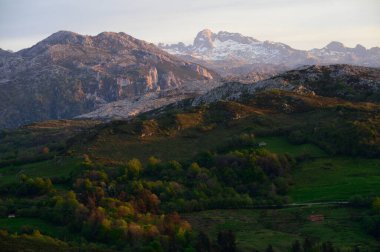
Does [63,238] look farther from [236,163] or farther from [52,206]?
[236,163]

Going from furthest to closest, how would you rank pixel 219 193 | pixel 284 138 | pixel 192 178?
pixel 284 138 → pixel 192 178 → pixel 219 193

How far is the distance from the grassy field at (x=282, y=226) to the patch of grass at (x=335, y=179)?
732cm

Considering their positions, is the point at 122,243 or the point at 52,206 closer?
the point at 122,243

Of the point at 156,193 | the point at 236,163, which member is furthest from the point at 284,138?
the point at 156,193

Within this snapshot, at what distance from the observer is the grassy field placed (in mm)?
71875

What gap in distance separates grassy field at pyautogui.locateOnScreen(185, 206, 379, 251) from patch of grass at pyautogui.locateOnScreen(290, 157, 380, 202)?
7.32 meters

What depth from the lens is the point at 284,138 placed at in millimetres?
130375

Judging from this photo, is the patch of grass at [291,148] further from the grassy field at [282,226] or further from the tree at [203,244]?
the tree at [203,244]

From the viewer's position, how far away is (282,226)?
8062 cm

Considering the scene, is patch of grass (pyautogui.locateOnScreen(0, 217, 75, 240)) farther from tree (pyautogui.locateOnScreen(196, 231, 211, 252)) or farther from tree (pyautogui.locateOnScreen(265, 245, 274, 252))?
tree (pyautogui.locateOnScreen(265, 245, 274, 252))

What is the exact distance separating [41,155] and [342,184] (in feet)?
255

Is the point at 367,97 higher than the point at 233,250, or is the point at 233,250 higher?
the point at 367,97

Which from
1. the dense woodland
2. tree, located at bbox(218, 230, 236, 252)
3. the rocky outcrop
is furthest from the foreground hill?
the rocky outcrop

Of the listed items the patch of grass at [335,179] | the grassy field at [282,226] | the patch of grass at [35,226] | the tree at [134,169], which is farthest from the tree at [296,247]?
the tree at [134,169]
